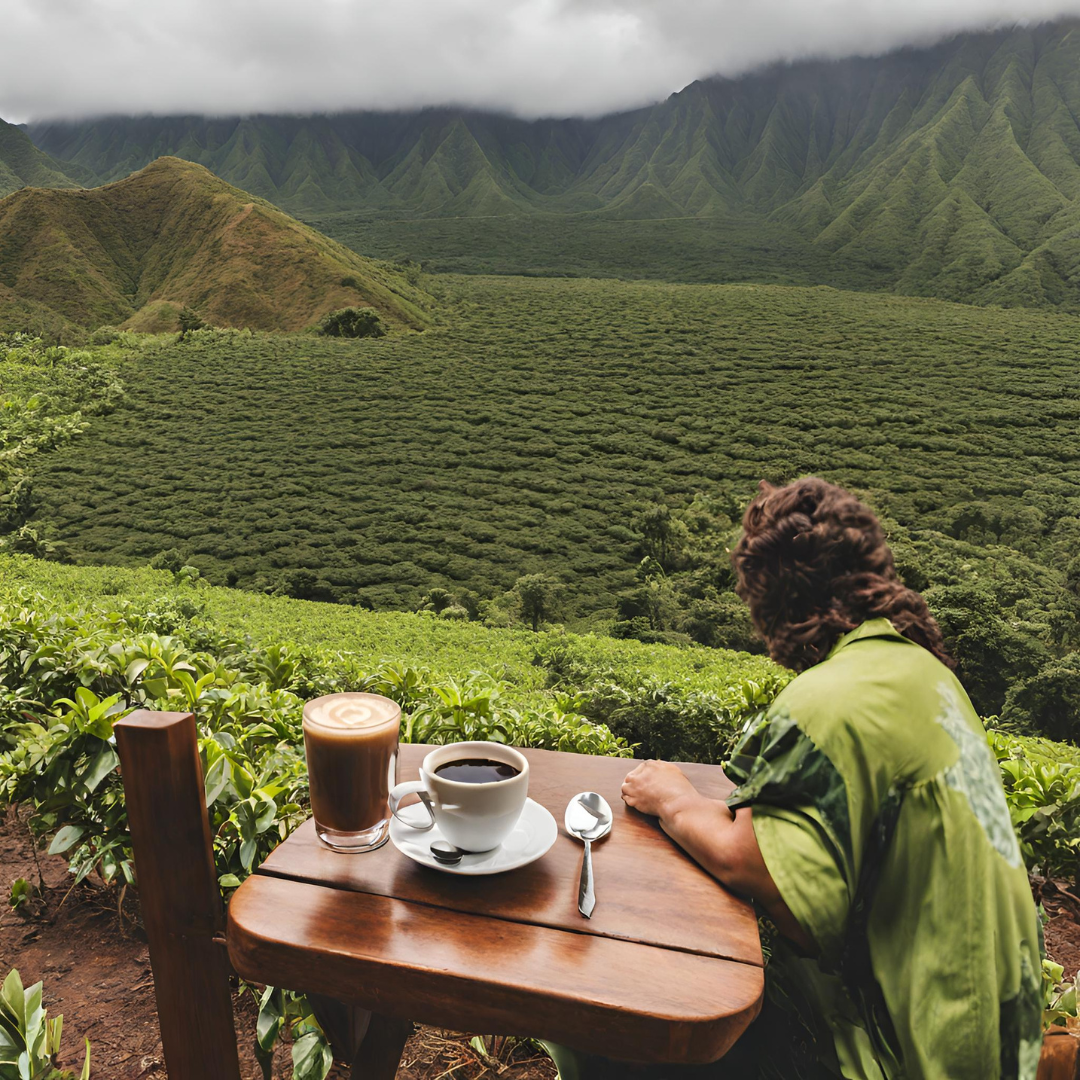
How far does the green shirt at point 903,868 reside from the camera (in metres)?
0.94

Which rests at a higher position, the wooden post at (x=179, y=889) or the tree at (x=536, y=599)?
the wooden post at (x=179, y=889)

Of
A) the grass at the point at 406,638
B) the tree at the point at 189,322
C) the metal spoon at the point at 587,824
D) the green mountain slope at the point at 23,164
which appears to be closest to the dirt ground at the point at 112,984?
the metal spoon at the point at 587,824

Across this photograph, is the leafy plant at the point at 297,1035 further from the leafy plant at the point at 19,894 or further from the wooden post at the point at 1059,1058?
the wooden post at the point at 1059,1058

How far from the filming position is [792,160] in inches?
4771

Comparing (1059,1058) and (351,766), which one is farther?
(1059,1058)

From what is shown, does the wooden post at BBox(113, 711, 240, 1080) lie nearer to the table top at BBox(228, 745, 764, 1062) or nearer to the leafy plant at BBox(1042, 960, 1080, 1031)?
the table top at BBox(228, 745, 764, 1062)

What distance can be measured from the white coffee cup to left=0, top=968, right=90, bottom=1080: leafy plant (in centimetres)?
94

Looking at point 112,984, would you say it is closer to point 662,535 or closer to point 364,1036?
point 364,1036

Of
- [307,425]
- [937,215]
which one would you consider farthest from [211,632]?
[937,215]

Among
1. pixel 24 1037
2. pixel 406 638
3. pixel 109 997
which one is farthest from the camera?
pixel 406 638

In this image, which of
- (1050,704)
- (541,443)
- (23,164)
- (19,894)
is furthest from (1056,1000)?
(23,164)

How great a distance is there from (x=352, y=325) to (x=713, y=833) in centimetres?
4000

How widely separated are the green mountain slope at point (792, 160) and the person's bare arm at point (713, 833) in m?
66.1

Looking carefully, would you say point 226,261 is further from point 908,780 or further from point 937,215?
point 937,215
